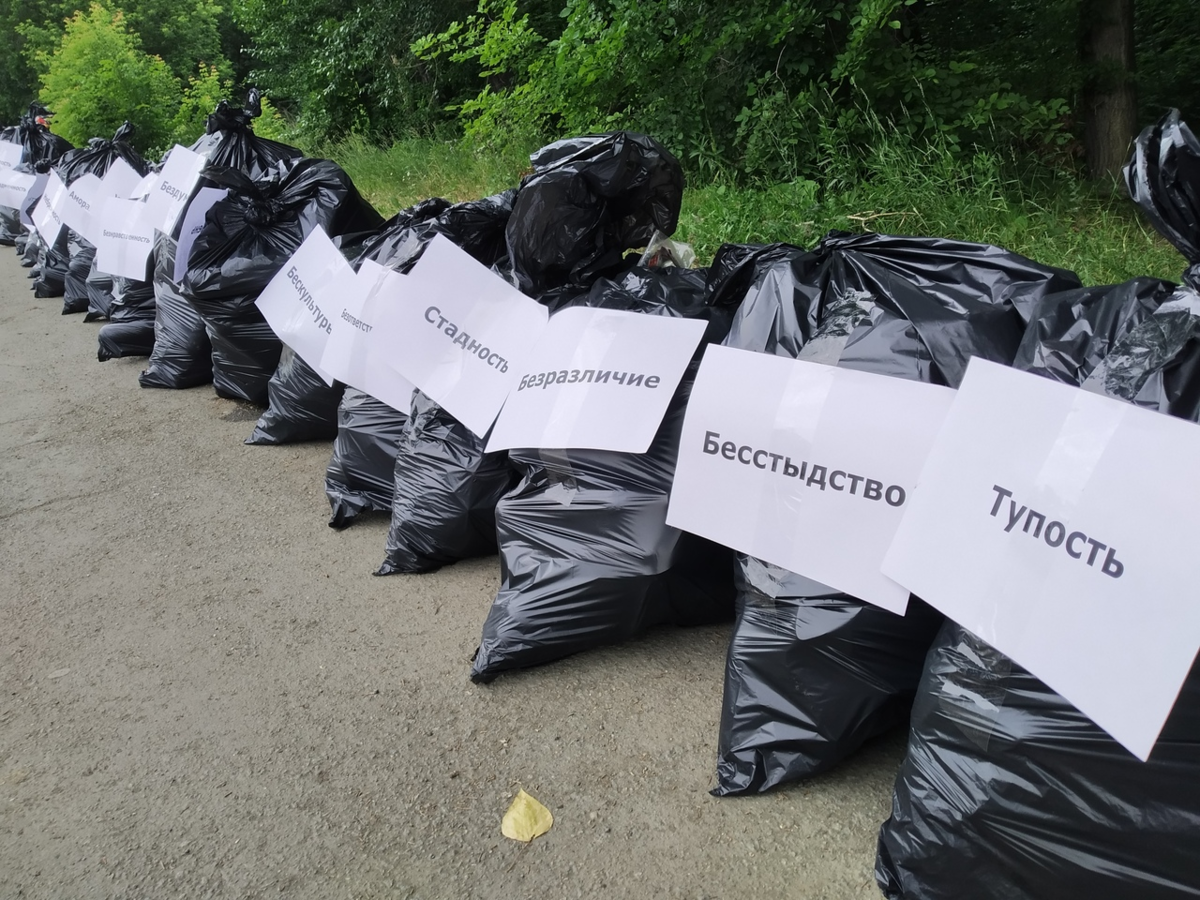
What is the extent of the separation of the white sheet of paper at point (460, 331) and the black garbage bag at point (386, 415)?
210 millimetres

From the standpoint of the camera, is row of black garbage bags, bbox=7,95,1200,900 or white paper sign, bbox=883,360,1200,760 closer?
white paper sign, bbox=883,360,1200,760

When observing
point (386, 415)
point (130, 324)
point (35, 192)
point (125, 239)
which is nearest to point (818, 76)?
point (386, 415)

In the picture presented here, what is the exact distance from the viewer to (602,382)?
6.89ft

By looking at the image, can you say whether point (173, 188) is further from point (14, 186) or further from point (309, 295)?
point (14, 186)

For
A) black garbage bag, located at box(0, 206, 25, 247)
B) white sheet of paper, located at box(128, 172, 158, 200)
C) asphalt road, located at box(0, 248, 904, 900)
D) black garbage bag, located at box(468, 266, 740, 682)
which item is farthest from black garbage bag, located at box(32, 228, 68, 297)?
black garbage bag, located at box(468, 266, 740, 682)

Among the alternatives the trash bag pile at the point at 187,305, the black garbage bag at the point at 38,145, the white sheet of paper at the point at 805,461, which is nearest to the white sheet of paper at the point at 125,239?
the trash bag pile at the point at 187,305

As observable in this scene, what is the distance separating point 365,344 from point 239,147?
2429 millimetres

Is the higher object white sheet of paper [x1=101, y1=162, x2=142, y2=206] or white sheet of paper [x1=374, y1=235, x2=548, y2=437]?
white sheet of paper [x1=374, y1=235, x2=548, y2=437]

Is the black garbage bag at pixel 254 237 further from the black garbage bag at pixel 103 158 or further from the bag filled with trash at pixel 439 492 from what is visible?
the black garbage bag at pixel 103 158

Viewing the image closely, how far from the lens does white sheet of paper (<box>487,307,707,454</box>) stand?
203cm

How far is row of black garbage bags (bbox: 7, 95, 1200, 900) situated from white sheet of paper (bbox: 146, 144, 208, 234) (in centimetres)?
191

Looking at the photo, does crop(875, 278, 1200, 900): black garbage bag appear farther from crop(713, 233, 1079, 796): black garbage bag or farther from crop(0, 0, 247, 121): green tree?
crop(0, 0, 247, 121): green tree

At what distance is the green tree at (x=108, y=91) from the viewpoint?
33.6 ft

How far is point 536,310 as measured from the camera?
2.51m
